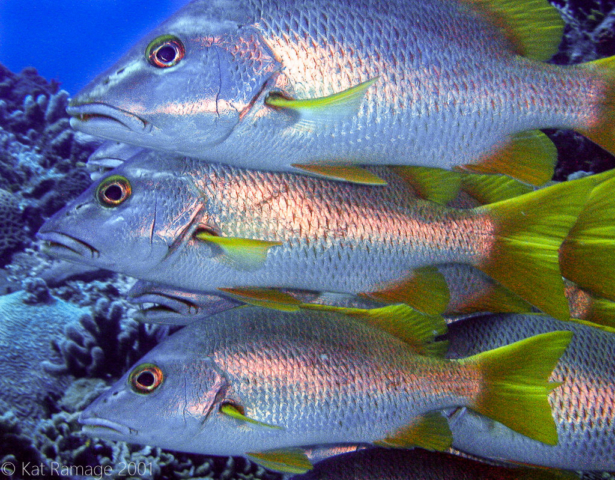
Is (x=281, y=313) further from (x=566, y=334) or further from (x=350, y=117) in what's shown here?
(x=566, y=334)

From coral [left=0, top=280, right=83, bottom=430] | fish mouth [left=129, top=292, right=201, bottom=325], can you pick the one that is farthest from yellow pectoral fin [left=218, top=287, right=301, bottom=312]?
coral [left=0, top=280, right=83, bottom=430]

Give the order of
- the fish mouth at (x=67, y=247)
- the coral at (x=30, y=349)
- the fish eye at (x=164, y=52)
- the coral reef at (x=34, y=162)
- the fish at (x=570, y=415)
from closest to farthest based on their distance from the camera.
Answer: the fish eye at (x=164, y=52) < the fish mouth at (x=67, y=247) < the fish at (x=570, y=415) < the coral at (x=30, y=349) < the coral reef at (x=34, y=162)

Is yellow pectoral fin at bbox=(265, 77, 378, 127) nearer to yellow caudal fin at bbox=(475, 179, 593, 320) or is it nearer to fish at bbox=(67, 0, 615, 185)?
fish at bbox=(67, 0, 615, 185)

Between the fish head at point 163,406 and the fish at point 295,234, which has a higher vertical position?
the fish at point 295,234

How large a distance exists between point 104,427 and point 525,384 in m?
1.49

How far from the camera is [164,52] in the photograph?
50.4 inches

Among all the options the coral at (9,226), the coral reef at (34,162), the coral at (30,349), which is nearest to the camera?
the coral at (30,349)

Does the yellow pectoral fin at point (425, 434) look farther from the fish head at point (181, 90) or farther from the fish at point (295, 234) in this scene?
the fish head at point (181, 90)

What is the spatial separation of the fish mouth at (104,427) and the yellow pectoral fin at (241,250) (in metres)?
0.67

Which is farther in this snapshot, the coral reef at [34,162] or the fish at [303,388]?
the coral reef at [34,162]

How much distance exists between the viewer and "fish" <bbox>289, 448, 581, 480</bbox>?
169cm

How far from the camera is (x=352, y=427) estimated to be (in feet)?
5.23

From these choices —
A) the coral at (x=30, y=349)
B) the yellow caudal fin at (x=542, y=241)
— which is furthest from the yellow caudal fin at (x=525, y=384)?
the coral at (x=30, y=349)

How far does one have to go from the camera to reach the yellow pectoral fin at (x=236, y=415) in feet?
4.65
